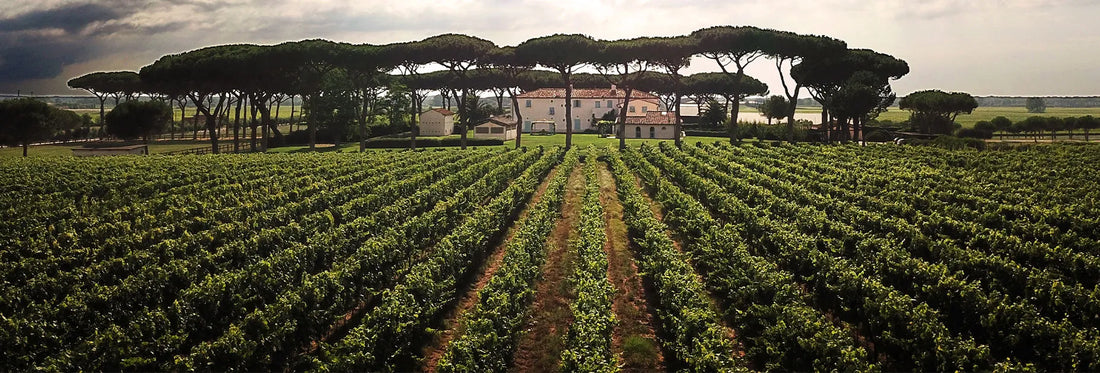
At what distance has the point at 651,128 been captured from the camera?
7525 cm

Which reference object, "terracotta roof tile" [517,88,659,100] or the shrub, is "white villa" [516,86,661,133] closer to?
"terracotta roof tile" [517,88,659,100]

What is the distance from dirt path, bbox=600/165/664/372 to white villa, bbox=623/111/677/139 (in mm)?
53741

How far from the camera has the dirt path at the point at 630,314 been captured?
463 inches

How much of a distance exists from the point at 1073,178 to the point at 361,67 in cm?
4961

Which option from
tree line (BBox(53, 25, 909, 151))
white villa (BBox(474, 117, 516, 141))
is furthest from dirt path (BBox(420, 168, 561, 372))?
white villa (BBox(474, 117, 516, 141))

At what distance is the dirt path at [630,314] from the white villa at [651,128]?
53741 millimetres

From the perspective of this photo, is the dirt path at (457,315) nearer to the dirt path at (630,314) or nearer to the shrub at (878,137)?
the dirt path at (630,314)

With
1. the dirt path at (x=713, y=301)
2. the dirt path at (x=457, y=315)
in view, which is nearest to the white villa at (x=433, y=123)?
the dirt path at (x=713, y=301)

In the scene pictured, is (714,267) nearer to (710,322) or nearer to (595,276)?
(595,276)

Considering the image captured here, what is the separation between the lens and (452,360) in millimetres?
9586

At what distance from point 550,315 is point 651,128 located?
206ft

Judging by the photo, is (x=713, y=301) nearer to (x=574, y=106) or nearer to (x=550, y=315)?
(x=550, y=315)

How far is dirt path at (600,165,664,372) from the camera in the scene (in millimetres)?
11760

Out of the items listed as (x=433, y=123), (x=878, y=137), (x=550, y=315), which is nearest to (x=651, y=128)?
(x=878, y=137)
